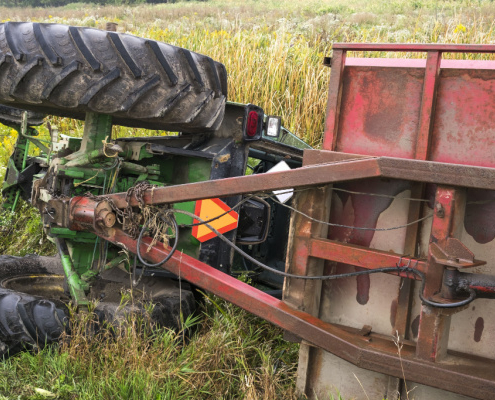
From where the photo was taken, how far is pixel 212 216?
348cm

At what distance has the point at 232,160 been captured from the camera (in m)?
3.61

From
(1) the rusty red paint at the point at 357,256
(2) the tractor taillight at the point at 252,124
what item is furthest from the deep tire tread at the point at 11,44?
(1) the rusty red paint at the point at 357,256

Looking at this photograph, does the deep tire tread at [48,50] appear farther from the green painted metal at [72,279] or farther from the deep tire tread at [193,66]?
the green painted metal at [72,279]

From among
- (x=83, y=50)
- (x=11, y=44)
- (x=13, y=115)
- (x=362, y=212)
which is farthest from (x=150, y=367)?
(x=13, y=115)

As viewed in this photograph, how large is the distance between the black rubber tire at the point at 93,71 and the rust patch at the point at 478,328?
182 centimetres

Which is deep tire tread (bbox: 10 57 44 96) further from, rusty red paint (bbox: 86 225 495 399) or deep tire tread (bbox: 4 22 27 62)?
rusty red paint (bbox: 86 225 495 399)

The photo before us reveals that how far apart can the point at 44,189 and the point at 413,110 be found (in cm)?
213

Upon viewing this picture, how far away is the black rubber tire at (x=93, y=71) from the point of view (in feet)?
9.69

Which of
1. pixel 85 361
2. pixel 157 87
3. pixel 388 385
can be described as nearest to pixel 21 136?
pixel 157 87

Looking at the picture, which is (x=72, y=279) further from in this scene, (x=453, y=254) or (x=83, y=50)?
(x=453, y=254)

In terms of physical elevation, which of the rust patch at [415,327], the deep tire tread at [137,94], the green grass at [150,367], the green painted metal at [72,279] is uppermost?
the deep tire tread at [137,94]

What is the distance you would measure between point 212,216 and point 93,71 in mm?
1066

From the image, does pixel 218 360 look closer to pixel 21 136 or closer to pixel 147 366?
pixel 147 366

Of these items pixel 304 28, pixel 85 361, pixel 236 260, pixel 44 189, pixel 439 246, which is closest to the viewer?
pixel 439 246
